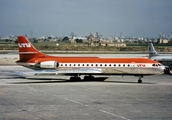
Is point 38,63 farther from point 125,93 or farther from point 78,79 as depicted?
point 125,93

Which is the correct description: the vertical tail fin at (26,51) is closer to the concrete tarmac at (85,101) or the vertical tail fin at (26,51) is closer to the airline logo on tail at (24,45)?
the airline logo on tail at (24,45)

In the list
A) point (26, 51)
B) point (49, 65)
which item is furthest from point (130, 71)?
point (26, 51)

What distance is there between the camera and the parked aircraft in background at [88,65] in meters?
40.4

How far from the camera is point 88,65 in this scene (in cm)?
4188

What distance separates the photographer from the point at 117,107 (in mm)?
25219

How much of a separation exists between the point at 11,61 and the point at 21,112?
171 ft

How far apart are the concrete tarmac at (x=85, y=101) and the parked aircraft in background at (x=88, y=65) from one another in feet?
7.46

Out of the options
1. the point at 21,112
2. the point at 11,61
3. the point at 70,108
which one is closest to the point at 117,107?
the point at 70,108

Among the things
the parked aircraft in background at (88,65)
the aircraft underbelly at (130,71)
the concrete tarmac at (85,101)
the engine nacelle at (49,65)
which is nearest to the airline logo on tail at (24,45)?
the parked aircraft in background at (88,65)

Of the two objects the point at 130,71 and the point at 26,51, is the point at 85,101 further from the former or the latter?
the point at 26,51

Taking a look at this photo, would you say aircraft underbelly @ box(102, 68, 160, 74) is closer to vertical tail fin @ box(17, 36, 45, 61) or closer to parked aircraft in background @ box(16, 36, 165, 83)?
parked aircraft in background @ box(16, 36, 165, 83)

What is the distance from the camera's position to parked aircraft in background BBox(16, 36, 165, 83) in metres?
40.4

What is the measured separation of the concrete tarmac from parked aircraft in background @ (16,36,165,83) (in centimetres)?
227

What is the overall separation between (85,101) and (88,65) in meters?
14.4
